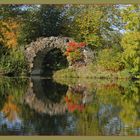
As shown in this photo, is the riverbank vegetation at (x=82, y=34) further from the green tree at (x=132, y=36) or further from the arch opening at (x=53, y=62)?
the arch opening at (x=53, y=62)

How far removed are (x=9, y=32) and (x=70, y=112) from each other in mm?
9165

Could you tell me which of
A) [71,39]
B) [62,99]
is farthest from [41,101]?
[71,39]

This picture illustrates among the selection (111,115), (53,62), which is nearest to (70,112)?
(111,115)

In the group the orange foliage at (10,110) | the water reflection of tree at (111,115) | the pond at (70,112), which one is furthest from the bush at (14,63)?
the orange foliage at (10,110)

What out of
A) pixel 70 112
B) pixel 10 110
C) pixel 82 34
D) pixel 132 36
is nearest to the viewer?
pixel 70 112

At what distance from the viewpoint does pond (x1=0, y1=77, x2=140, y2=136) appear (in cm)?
758

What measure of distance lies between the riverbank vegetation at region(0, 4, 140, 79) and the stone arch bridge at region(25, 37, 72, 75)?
0.19m

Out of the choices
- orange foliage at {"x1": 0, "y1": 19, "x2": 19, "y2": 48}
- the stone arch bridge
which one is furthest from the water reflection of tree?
the stone arch bridge

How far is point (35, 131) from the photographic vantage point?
752 cm

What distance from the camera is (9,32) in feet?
58.1

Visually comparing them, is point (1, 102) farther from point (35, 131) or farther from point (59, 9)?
point (59, 9)

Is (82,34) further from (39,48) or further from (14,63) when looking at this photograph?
(14,63)

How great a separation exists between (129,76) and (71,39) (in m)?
2.94

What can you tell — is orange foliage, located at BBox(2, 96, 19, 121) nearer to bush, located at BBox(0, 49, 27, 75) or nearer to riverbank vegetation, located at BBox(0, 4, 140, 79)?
riverbank vegetation, located at BBox(0, 4, 140, 79)
